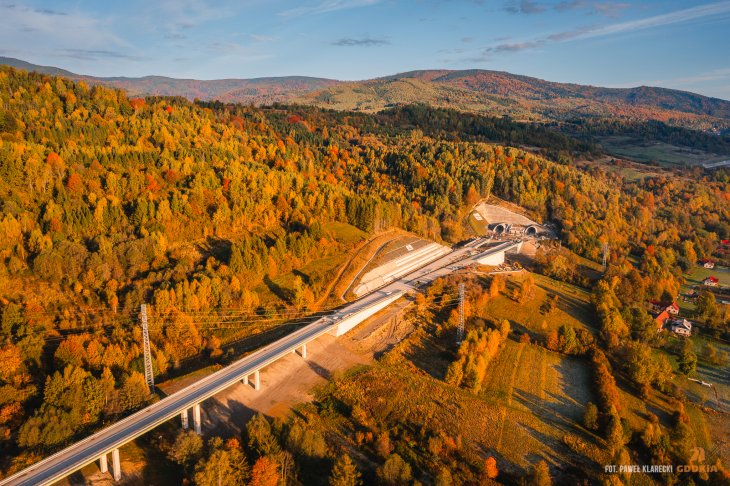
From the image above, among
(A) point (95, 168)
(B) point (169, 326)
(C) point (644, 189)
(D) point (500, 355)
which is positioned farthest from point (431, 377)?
(C) point (644, 189)

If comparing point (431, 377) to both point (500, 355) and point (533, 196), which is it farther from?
point (533, 196)

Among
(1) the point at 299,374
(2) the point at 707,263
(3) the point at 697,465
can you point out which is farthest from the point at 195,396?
(2) the point at 707,263

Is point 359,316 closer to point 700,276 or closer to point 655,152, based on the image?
point 700,276

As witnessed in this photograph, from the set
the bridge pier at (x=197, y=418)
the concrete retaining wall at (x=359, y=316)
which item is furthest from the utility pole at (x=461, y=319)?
the bridge pier at (x=197, y=418)

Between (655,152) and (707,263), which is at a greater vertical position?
(655,152)

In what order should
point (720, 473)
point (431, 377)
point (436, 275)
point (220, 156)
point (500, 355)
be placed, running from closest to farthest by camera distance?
point (720, 473), point (431, 377), point (500, 355), point (436, 275), point (220, 156)

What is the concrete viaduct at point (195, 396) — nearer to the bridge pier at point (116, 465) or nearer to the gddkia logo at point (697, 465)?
the bridge pier at point (116, 465)

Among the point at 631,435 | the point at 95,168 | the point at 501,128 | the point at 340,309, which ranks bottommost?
the point at 631,435
